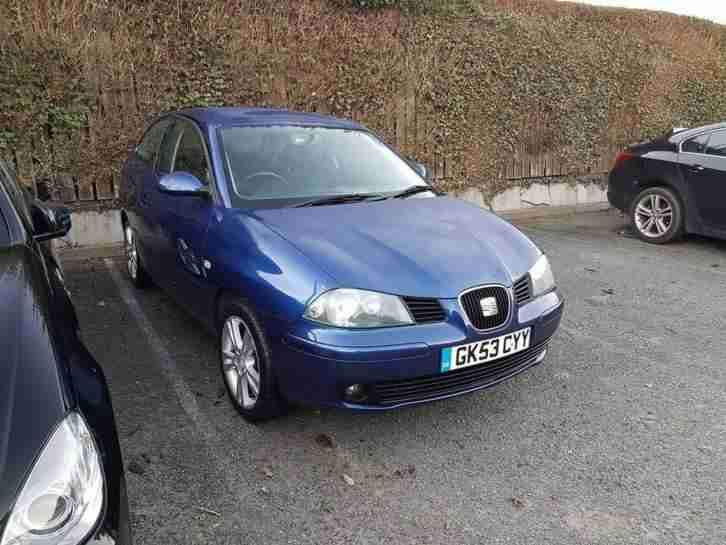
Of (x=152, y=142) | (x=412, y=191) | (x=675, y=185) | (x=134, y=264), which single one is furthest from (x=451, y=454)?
(x=675, y=185)

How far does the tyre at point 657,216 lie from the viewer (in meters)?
7.24

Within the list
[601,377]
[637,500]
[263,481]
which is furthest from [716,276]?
[263,481]

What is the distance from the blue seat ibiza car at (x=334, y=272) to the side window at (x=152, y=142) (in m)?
0.52

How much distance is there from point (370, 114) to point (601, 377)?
214 inches

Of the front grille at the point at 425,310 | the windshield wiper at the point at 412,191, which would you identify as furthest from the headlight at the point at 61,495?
the windshield wiper at the point at 412,191

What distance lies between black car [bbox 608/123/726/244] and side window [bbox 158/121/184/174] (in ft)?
19.3

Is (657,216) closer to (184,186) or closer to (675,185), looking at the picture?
(675,185)

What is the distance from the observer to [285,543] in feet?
7.58

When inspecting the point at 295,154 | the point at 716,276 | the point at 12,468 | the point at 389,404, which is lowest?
the point at 716,276

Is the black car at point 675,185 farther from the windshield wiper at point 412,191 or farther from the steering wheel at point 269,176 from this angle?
the steering wheel at point 269,176

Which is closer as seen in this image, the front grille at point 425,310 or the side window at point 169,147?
the front grille at point 425,310

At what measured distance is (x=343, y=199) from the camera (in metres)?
3.52

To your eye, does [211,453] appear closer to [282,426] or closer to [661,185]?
[282,426]

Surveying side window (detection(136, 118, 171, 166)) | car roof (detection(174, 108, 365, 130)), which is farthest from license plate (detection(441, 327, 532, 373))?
side window (detection(136, 118, 171, 166))
